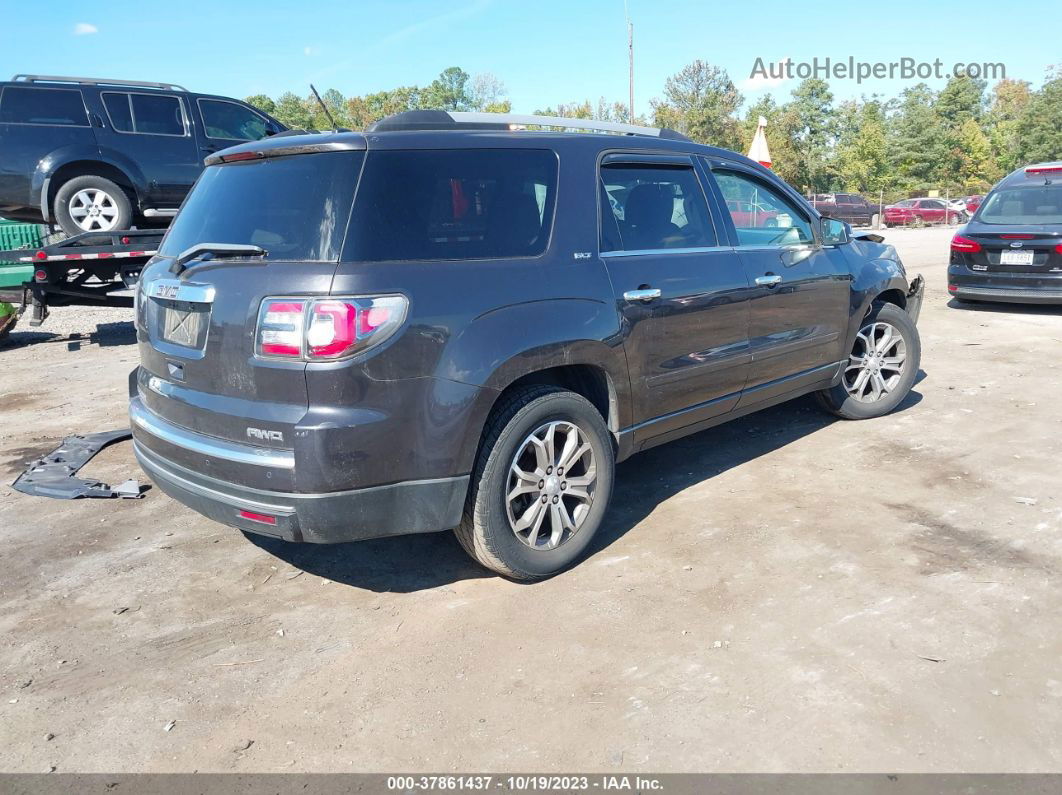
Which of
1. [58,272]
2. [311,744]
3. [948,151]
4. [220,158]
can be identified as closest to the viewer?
[311,744]

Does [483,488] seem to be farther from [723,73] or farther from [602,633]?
[723,73]

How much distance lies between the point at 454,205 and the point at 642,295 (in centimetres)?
104

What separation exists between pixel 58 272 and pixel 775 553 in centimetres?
861

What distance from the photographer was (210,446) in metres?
3.24

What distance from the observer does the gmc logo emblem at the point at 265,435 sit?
3021 mm

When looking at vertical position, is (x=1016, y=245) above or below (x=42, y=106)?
below

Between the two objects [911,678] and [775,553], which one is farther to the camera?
[775,553]

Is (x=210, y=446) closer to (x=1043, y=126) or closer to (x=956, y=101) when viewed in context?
(x=1043, y=126)

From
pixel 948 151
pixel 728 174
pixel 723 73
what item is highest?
pixel 723 73

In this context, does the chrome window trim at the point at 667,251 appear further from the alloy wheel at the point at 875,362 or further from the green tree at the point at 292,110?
the green tree at the point at 292,110

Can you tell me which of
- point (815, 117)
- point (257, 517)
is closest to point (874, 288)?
point (257, 517)

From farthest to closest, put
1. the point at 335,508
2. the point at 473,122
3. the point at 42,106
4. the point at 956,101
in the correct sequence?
the point at 956,101 → the point at 42,106 → the point at 473,122 → the point at 335,508
